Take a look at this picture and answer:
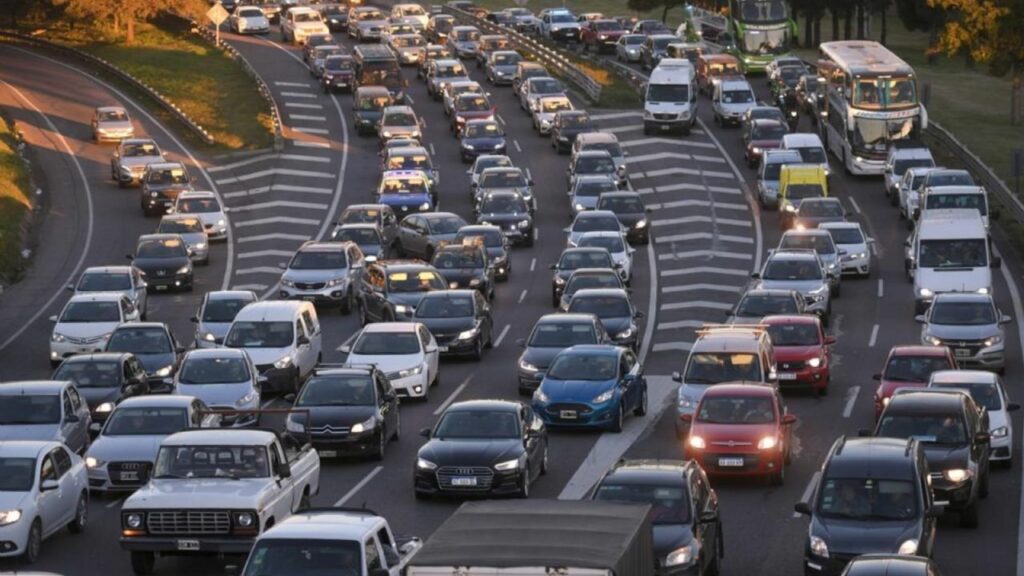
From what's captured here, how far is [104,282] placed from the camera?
50125mm

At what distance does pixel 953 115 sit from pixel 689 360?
58158mm

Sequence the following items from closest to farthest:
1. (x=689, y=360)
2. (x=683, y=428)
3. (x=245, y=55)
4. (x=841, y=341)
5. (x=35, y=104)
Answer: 1. (x=683, y=428)
2. (x=689, y=360)
3. (x=841, y=341)
4. (x=35, y=104)
5. (x=245, y=55)

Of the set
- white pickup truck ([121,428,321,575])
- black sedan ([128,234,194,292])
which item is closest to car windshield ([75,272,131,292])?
black sedan ([128,234,194,292])

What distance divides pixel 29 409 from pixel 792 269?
21.4 m

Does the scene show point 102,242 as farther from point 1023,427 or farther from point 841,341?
point 1023,427

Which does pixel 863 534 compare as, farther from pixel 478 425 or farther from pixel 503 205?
pixel 503 205

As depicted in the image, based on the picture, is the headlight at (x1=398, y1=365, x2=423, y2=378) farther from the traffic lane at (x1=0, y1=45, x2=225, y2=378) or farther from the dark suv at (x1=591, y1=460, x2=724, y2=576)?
the dark suv at (x1=591, y1=460, x2=724, y2=576)

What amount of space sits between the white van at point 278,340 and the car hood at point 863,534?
1739 centimetres

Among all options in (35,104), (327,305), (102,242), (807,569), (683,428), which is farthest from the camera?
(35,104)

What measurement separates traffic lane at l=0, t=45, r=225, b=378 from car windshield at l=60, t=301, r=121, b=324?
117cm

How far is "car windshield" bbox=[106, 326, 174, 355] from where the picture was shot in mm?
42062

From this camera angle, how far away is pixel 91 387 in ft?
125

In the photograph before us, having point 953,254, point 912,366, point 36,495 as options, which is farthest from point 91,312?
point 953,254

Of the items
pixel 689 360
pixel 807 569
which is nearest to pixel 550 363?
pixel 689 360
